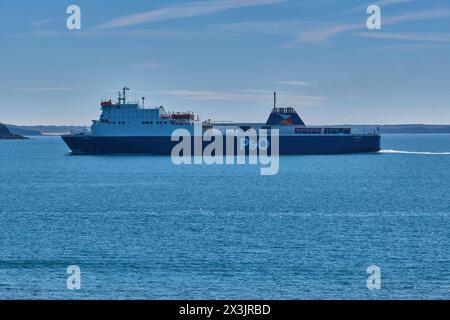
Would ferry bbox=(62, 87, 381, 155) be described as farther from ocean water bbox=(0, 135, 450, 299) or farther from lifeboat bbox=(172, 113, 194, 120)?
ocean water bbox=(0, 135, 450, 299)

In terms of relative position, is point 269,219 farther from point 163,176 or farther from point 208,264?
point 163,176

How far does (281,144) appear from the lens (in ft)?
315

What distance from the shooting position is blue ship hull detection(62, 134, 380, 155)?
9131cm

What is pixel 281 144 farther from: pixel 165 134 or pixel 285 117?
pixel 165 134

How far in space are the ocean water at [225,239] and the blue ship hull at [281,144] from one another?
32.9m

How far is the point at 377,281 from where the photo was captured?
2028 cm

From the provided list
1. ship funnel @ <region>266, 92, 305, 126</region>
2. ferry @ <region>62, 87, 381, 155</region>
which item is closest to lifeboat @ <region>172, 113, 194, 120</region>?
ferry @ <region>62, 87, 381, 155</region>

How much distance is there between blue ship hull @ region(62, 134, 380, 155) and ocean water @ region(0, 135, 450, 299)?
3285 cm

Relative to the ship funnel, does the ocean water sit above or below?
below

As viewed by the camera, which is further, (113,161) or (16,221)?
(113,161)

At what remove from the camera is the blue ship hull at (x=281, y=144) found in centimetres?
9131

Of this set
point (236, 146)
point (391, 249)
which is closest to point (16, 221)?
point (391, 249)

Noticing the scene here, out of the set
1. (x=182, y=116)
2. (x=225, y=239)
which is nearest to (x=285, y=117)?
(x=182, y=116)
